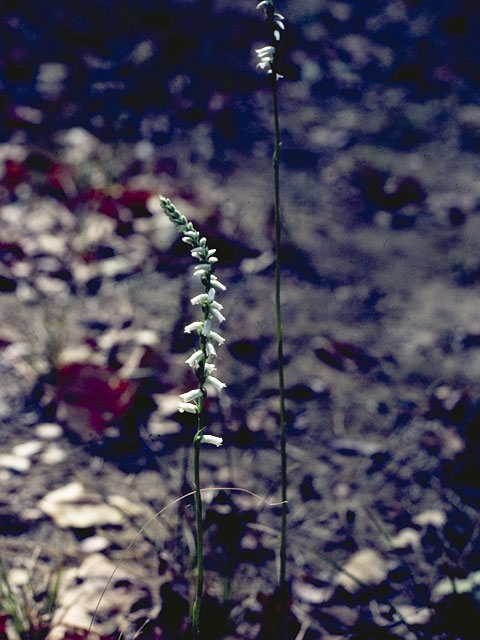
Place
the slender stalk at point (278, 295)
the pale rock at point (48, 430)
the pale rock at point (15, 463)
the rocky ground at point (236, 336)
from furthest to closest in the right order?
the pale rock at point (48, 430) < the pale rock at point (15, 463) < the rocky ground at point (236, 336) < the slender stalk at point (278, 295)

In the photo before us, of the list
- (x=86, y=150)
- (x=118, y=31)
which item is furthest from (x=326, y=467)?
(x=118, y=31)

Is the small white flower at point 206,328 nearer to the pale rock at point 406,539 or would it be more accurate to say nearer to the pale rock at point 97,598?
the pale rock at point 97,598

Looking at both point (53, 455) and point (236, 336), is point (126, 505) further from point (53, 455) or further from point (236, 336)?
point (236, 336)

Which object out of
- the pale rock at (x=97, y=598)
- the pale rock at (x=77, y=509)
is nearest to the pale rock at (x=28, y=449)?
the pale rock at (x=77, y=509)

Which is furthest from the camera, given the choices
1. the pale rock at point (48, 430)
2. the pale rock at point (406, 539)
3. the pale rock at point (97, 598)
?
the pale rock at point (48, 430)

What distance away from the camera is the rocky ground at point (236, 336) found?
63.2 inches

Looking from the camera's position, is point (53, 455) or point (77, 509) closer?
point (77, 509)

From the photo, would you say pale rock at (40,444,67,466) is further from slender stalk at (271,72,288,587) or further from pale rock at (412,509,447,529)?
pale rock at (412,509,447,529)

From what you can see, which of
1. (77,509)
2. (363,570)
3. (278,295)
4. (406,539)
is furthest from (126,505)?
(278,295)

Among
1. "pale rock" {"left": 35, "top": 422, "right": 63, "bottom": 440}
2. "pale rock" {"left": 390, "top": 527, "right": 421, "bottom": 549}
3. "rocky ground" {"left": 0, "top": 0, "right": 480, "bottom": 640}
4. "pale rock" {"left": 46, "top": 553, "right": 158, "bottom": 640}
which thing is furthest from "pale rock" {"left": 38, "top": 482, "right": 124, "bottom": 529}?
"pale rock" {"left": 390, "top": 527, "right": 421, "bottom": 549}

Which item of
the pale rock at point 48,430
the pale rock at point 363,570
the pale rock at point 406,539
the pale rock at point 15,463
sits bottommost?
the pale rock at point 363,570

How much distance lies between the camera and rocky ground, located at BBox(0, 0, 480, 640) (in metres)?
1.61

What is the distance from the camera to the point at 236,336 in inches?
97.3

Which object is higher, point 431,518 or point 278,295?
point 278,295
